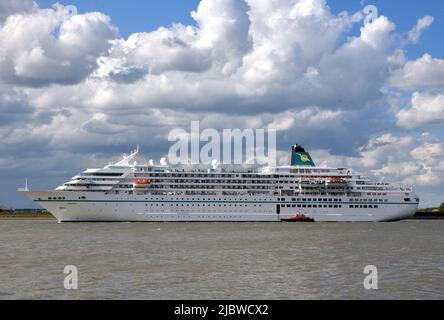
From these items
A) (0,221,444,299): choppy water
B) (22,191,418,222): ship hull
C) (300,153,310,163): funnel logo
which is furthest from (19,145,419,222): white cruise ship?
(0,221,444,299): choppy water

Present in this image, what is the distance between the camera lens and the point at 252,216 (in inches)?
3361

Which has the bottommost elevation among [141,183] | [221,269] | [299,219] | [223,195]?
[221,269]

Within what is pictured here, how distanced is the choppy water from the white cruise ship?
35.4 meters

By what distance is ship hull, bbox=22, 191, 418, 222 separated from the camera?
82.2 m

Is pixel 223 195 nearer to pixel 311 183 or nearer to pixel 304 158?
pixel 311 183

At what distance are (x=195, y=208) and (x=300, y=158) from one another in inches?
844

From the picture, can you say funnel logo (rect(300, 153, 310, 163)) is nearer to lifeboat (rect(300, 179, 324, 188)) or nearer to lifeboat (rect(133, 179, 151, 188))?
lifeboat (rect(300, 179, 324, 188))

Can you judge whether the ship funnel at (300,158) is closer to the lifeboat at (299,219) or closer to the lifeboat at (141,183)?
the lifeboat at (299,219)

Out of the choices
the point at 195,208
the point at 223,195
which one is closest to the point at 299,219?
the point at 223,195

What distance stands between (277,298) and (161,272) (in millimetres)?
8134

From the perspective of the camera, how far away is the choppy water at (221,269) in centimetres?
2397

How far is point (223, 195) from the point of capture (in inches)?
3388
